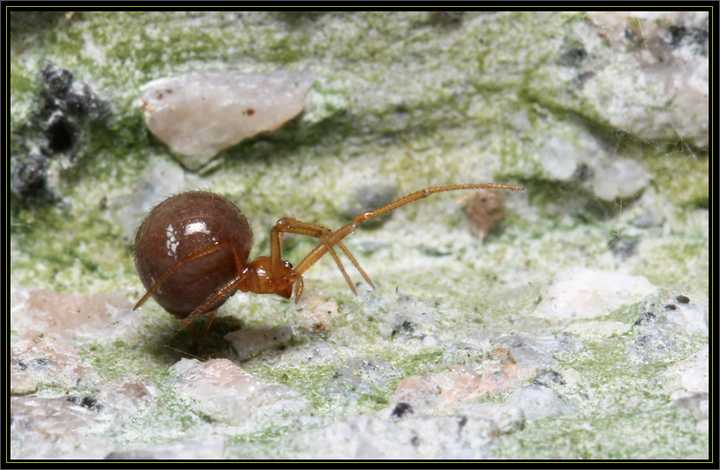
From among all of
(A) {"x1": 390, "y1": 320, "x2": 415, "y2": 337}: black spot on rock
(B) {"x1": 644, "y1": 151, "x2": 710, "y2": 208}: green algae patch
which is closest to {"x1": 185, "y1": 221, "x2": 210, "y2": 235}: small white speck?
(A) {"x1": 390, "y1": 320, "x2": 415, "y2": 337}: black spot on rock

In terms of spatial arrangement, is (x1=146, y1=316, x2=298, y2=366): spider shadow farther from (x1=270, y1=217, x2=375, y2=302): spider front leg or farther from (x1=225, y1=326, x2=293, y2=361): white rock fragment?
(x1=270, y1=217, x2=375, y2=302): spider front leg

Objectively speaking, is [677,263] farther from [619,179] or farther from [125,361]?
[125,361]

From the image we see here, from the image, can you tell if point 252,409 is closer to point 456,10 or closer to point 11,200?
point 11,200

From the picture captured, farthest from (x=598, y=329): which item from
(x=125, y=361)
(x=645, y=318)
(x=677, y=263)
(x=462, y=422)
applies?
(x=125, y=361)

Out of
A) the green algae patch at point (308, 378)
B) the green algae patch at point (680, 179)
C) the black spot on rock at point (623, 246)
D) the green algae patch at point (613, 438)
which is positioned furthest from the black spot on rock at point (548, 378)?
the green algae patch at point (680, 179)

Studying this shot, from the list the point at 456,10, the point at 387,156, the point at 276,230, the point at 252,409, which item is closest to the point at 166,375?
the point at 252,409

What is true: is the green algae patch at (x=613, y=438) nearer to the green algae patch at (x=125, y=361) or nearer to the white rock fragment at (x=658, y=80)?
the green algae patch at (x=125, y=361)
